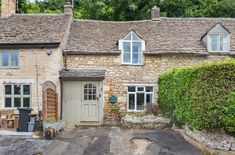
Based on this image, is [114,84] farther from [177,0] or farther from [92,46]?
[177,0]

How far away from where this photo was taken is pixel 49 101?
1808 centimetres

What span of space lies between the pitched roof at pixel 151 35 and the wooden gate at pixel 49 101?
9.94ft

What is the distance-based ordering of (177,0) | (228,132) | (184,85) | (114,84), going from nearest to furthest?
(228,132), (184,85), (114,84), (177,0)

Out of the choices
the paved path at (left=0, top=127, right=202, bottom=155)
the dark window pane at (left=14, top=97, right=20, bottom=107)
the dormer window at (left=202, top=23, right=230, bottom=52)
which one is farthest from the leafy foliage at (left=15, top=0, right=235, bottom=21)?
the paved path at (left=0, top=127, right=202, bottom=155)

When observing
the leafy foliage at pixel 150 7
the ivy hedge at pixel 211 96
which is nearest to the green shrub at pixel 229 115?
the ivy hedge at pixel 211 96

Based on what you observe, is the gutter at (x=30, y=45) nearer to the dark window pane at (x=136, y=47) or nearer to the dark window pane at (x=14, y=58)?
the dark window pane at (x=14, y=58)

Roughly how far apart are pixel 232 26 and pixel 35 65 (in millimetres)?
13857

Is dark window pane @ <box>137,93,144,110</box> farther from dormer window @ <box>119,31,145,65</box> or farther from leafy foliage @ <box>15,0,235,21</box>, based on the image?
leafy foliage @ <box>15,0,235,21</box>

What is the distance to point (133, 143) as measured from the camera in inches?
564

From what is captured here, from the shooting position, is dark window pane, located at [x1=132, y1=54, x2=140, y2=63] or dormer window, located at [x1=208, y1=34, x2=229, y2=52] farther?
dormer window, located at [x1=208, y1=34, x2=229, y2=52]

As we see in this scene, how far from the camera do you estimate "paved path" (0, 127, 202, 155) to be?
42.6 ft

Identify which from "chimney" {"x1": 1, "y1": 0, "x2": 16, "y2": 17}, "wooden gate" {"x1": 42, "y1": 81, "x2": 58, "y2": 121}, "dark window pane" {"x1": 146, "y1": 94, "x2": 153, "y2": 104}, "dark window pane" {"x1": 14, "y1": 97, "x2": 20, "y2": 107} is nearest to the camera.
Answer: "wooden gate" {"x1": 42, "y1": 81, "x2": 58, "y2": 121}

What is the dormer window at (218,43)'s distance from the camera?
21672 mm

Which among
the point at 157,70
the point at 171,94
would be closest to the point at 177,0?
the point at 157,70
